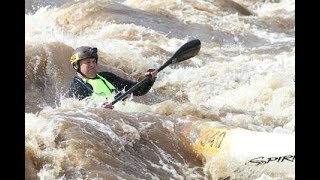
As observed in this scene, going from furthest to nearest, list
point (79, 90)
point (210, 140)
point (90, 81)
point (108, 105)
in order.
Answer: point (90, 81) → point (79, 90) → point (108, 105) → point (210, 140)

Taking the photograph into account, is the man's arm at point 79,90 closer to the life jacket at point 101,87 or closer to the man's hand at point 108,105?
the life jacket at point 101,87

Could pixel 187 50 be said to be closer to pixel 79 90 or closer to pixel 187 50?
pixel 187 50

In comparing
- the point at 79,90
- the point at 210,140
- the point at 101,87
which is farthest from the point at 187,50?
the point at 210,140

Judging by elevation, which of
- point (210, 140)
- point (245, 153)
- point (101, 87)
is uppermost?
point (245, 153)

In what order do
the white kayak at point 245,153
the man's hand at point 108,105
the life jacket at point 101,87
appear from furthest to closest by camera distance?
the life jacket at point 101,87, the man's hand at point 108,105, the white kayak at point 245,153

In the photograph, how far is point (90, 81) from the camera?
5.01 meters

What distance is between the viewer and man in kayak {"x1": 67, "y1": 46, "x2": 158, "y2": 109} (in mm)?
4898

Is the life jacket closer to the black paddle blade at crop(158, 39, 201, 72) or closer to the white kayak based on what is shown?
the black paddle blade at crop(158, 39, 201, 72)

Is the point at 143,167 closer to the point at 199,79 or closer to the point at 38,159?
the point at 38,159

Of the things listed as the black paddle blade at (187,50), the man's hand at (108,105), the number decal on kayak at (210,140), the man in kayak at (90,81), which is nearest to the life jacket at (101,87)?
the man in kayak at (90,81)

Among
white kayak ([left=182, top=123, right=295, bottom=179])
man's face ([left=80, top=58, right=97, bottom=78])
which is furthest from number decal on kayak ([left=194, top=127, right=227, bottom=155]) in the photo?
man's face ([left=80, top=58, right=97, bottom=78])

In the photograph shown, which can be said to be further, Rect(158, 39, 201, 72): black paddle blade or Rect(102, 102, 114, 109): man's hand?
Rect(158, 39, 201, 72): black paddle blade

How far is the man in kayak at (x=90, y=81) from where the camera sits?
4898mm
